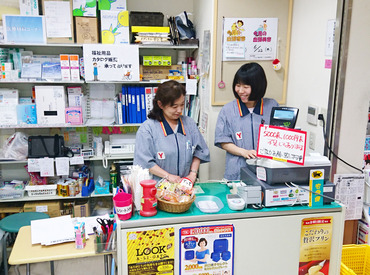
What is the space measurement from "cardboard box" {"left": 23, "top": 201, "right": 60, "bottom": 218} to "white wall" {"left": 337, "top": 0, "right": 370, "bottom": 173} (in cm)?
275

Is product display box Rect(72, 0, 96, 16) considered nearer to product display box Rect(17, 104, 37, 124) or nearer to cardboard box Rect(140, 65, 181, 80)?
cardboard box Rect(140, 65, 181, 80)

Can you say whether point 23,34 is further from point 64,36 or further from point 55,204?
point 55,204

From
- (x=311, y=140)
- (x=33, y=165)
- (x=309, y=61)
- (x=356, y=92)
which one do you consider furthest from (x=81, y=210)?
(x=356, y=92)

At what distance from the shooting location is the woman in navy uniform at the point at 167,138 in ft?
7.30

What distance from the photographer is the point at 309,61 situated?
8.34 ft

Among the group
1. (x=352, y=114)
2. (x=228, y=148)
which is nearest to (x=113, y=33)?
(x=228, y=148)

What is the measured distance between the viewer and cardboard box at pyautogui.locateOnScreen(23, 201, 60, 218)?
3.41 metres

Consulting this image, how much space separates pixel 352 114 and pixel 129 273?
5.39 feet

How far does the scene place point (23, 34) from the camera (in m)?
3.20

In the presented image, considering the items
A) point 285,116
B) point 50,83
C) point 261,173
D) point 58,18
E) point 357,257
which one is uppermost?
point 58,18

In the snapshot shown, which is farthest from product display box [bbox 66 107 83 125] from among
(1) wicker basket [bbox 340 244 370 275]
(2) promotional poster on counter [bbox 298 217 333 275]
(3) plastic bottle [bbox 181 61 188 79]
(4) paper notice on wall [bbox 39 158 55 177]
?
(1) wicker basket [bbox 340 244 370 275]

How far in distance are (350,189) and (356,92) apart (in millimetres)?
631

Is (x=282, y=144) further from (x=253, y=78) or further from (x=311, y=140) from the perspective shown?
(x=311, y=140)

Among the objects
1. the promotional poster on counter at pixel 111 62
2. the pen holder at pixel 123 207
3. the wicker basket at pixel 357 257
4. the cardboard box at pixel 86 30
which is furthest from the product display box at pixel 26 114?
the wicker basket at pixel 357 257
